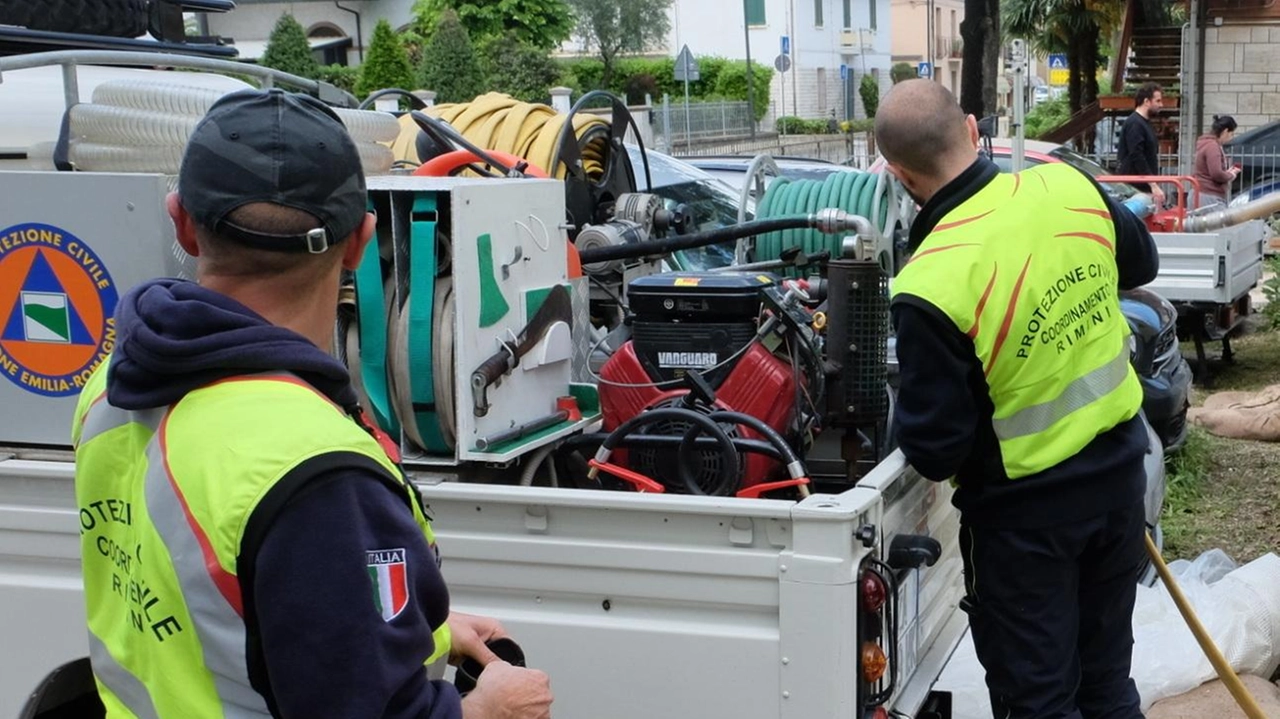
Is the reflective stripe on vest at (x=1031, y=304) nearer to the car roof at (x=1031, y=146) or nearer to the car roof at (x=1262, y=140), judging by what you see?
the car roof at (x=1031, y=146)

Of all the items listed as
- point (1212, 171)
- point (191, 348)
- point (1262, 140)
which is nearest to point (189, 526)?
point (191, 348)

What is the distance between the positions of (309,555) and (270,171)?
0.46 metres

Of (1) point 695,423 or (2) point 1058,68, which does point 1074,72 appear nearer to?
(2) point 1058,68

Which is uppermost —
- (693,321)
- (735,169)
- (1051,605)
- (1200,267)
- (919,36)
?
(919,36)

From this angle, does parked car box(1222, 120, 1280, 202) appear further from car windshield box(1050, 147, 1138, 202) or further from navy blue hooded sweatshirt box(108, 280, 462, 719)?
navy blue hooded sweatshirt box(108, 280, 462, 719)

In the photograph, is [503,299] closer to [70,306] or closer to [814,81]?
[70,306]

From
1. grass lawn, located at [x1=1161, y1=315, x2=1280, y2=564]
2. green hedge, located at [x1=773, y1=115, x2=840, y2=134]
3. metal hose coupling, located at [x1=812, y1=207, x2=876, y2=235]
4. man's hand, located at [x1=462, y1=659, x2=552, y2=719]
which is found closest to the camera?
man's hand, located at [x1=462, y1=659, x2=552, y2=719]

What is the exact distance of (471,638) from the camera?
6.63ft

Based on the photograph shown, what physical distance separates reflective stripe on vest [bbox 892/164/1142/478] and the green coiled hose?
1.57 meters

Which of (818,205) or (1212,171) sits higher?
(818,205)

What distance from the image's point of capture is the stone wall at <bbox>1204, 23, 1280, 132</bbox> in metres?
23.3

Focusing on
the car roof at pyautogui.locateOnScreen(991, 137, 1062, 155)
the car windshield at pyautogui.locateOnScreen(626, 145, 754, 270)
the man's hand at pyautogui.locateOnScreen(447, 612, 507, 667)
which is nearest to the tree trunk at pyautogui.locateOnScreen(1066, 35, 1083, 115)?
the car roof at pyautogui.locateOnScreen(991, 137, 1062, 155)

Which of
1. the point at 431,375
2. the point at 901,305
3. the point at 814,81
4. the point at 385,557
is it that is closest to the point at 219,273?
the point at 385,557

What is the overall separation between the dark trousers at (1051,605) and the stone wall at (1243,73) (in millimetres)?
21980
